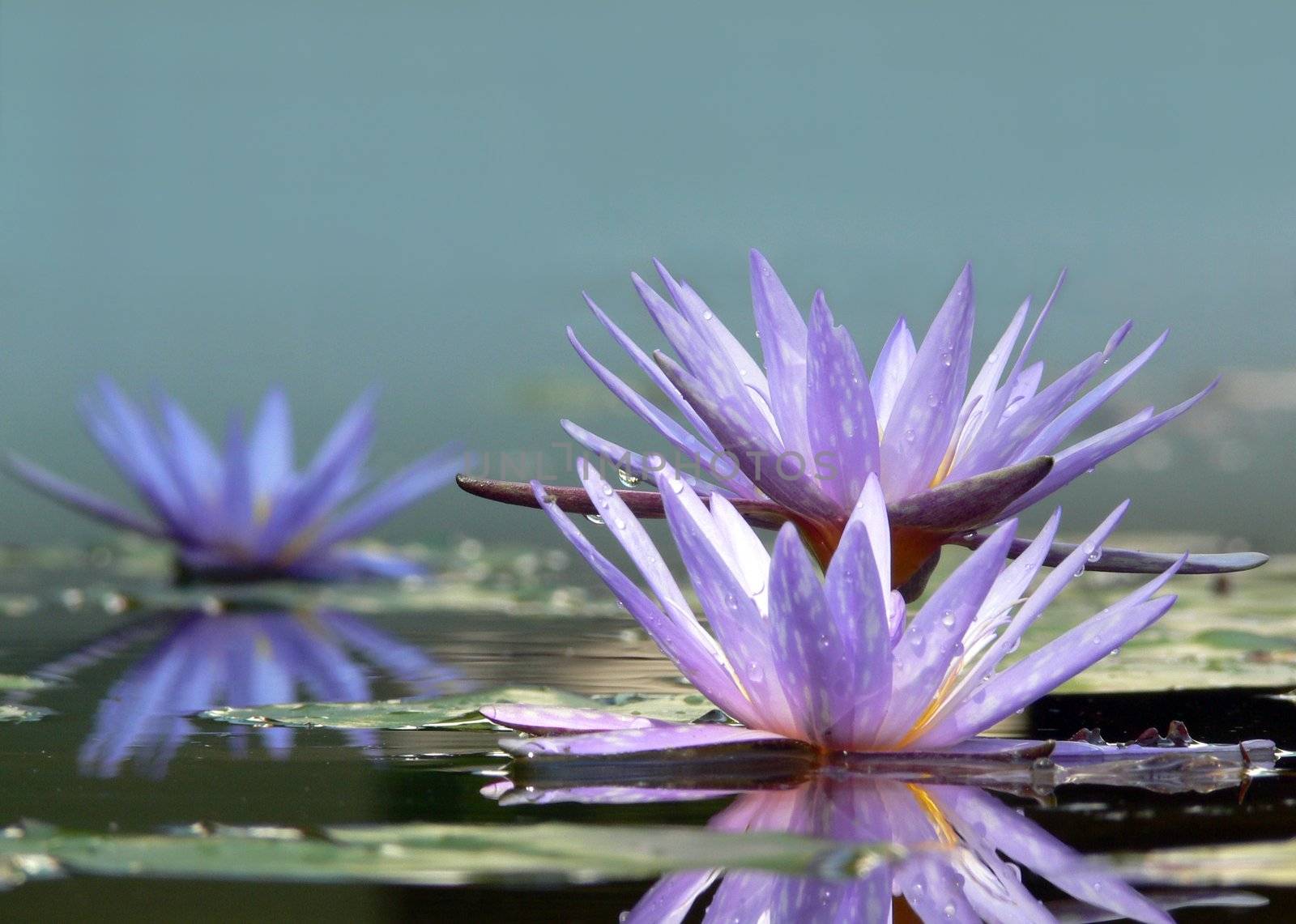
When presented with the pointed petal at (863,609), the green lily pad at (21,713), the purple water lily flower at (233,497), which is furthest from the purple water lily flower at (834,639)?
the purple water lily flower at (233,497)

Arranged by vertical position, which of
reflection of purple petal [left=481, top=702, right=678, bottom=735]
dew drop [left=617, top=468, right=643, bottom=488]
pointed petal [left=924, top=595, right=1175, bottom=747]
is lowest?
reflection of purple petal [left=481, top=702, right=678, bottom=735]

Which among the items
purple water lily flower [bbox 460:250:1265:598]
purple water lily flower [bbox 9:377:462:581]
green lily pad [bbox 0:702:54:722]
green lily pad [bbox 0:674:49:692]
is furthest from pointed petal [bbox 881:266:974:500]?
purple water lily flower [bbox 9:377:462:581]

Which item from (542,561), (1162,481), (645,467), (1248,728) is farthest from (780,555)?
(1162,481)

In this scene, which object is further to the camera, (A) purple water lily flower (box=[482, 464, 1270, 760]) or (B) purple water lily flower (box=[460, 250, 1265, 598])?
(B) purple water lily flower (box=[460, 250, 1265, 598])

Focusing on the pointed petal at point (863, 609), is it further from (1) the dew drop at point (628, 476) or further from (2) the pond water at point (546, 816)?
(1) the dew drop at point (628, 476)

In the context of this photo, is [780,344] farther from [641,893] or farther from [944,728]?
[641,893]

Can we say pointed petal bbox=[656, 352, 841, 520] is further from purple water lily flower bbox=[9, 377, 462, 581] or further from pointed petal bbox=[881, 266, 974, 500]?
purple water lily flower bbox=[9, 377, 462, 581]

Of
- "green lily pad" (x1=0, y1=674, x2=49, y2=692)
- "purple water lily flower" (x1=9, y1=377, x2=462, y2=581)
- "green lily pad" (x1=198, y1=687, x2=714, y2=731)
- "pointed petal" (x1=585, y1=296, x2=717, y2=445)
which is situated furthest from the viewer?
"purple water lily flower" (x1=9, y1=377, x2=462, y2=581)
